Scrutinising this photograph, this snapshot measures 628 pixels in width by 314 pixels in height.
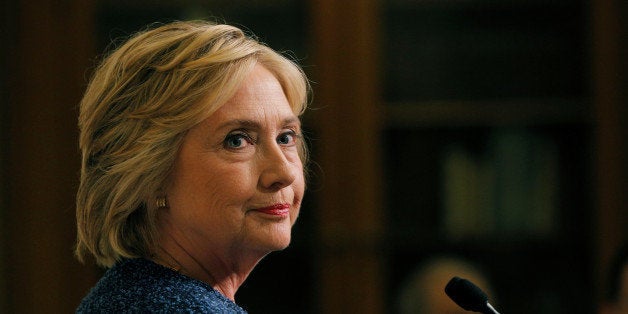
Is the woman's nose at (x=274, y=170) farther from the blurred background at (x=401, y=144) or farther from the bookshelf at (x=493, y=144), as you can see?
the bookshelf at (x=493, y=144)

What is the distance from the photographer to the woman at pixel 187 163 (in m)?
1.10

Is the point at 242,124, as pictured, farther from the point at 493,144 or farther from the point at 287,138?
the point at 493,144

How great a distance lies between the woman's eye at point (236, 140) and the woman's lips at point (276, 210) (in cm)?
9

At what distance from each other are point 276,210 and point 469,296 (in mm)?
284

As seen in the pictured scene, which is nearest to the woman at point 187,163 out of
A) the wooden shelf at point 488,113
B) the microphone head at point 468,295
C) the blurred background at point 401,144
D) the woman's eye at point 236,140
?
the woman's eye at point 236,140

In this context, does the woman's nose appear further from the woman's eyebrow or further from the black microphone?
the black microphone

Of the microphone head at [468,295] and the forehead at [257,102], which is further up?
the forehead at [257,102]

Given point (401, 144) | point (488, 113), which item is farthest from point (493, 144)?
point (401, 144)

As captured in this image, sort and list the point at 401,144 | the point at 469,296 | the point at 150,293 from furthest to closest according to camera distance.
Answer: the point at 401,144 < the point at 469,296 < the point at 150,293

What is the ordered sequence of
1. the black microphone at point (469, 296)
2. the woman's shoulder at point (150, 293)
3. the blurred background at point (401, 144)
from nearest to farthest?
the woman's shoulder at point (150, 293) < the black microphone at point (469, 296) < the blurred background at point (401, 144)

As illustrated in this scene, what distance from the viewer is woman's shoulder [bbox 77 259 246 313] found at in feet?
3.40

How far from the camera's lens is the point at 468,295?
1.18 m

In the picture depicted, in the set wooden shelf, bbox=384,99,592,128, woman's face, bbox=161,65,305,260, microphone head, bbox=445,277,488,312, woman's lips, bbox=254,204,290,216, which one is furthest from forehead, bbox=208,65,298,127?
wooden shelf, bbox=384,99,592,128

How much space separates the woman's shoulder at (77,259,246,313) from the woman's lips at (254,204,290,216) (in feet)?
0.39
